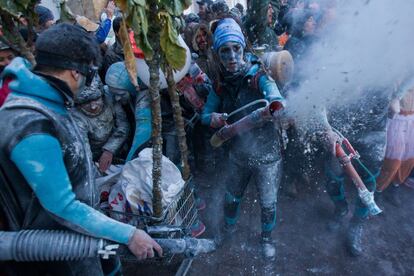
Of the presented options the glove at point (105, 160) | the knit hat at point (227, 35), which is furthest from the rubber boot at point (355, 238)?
the glove at point (105, 160)

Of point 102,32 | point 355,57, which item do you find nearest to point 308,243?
point 355,57

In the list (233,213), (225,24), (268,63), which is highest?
(225,24)

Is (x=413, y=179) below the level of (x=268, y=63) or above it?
below

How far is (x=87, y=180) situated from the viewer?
2.06 metres

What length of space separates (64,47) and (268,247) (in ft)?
9.70

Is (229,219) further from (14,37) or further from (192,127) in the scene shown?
(14,37)

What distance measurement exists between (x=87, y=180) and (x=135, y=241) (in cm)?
52

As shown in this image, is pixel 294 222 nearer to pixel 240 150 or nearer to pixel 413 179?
pixel 240 150

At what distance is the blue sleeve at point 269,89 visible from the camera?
2.84 meters

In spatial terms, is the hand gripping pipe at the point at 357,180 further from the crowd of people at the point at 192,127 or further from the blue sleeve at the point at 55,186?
the blue sleeve at the point at 55,186

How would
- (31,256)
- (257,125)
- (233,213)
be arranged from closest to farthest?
1. (31,256)
2. (257,125)
3. (233,213)

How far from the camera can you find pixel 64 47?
1.79 metres

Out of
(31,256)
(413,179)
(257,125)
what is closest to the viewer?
(31,256)

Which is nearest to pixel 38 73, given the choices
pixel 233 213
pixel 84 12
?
pixel 233 213
